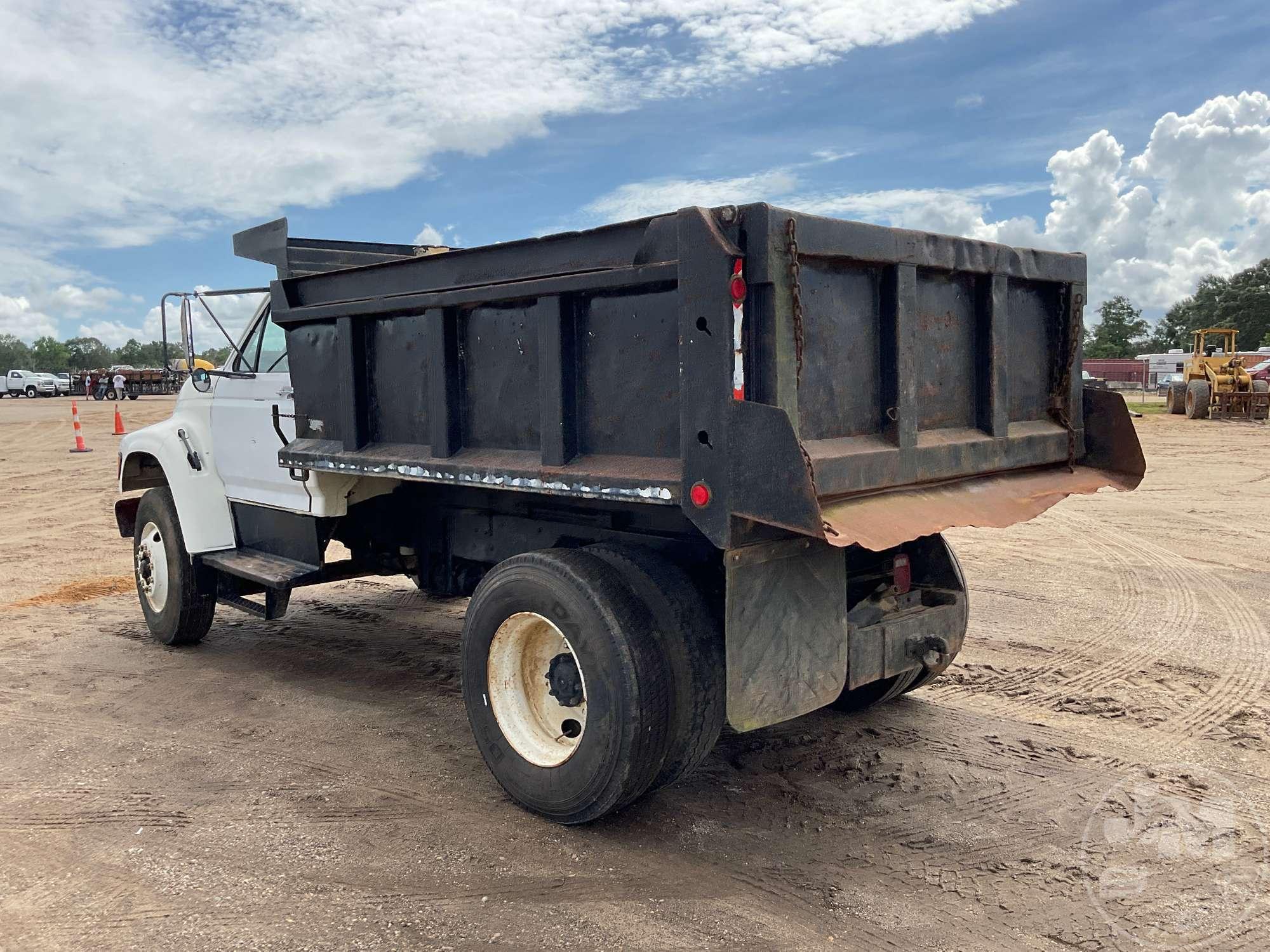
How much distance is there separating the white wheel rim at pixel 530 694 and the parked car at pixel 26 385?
59.8 m

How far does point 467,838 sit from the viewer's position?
3.83 meters

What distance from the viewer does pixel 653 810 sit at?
4.07m

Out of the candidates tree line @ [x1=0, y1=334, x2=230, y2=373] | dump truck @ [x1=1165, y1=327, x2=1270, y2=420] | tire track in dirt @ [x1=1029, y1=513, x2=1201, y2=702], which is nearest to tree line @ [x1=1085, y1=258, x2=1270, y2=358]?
dump truck @ [x1=1165, y1=327, x2=1270, y2=420]

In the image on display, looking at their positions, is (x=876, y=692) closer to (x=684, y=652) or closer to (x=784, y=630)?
(x=784, y=630)

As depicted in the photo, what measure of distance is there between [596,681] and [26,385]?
2395 inches

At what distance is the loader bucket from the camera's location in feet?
11.1

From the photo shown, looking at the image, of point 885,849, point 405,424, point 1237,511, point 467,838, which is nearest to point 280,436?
point 405,424

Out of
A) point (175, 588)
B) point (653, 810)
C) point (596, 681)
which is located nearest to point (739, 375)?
point (596, 681)

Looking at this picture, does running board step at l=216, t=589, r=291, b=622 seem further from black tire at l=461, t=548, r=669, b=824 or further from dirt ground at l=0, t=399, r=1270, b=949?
black tire at l=461, t=548, r=669, b=824

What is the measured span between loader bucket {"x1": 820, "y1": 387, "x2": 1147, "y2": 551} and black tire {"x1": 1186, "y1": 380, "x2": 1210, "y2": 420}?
24.2 m

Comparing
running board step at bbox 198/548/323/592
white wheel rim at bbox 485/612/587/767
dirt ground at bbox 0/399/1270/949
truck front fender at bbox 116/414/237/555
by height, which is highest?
truck front fender at bbox 116/414/237/555

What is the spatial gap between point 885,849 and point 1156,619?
406 cm

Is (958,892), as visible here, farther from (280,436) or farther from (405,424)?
(280,436)

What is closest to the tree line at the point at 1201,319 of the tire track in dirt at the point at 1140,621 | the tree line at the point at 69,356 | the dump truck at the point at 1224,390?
the dump truck at the point at 1224,390
